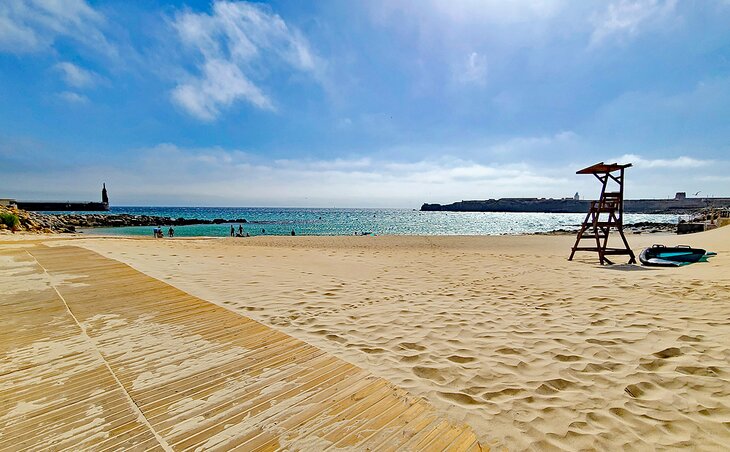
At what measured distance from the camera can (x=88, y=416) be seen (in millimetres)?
2342

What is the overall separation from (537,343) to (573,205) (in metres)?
186

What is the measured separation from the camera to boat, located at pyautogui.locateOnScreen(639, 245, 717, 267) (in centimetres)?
995

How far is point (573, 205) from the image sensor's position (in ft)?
510

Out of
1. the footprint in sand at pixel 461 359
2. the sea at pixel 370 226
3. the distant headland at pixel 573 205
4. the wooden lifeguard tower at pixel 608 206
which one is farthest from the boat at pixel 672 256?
the distant headland at pixel 573 205

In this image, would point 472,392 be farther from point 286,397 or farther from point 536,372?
point 286,397

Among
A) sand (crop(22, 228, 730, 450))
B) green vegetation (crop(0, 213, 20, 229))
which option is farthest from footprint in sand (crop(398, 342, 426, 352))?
green vegetation (crop(0, 213, 20, 229))

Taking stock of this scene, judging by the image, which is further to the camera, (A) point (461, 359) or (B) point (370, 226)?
(B) point (370, 226)

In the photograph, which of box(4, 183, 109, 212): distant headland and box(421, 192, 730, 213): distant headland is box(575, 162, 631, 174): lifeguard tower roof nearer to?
box(4, 183, 109, 212): distant headland

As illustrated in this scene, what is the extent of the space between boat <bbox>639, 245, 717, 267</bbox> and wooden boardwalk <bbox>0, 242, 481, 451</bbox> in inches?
470

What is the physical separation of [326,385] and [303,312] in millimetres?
2460

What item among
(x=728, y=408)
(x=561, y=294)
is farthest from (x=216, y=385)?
(x=561, y=294)

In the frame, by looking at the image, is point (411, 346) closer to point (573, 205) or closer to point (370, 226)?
point (370, 226)

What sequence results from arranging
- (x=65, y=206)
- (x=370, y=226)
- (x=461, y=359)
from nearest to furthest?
(x=461, y=359) < (x=370, y=226) < (x=65, y=206)

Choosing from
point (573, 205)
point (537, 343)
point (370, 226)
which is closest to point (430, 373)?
point (537, 343)
